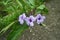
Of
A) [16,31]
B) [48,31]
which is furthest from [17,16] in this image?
[48,31]

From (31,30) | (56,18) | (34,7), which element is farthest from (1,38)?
(56,18)

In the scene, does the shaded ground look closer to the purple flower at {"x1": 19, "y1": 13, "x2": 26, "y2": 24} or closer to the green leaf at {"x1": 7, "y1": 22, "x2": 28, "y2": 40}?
the green leaf at {"x1": 7, "y1": 22, "x2": 28, "y2": 40}

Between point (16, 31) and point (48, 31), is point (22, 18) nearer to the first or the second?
point (16, 31)

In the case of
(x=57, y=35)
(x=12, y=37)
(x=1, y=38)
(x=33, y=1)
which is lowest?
(x=57, y=35)

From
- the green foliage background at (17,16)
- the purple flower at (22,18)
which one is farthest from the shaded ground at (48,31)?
the purple flower at (22,18)

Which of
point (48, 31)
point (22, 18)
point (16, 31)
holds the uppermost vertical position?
point (22, 18)

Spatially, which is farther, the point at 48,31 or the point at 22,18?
the point at 48,31

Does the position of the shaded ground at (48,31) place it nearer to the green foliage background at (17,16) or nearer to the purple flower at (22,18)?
the green foliage background at (17,16)

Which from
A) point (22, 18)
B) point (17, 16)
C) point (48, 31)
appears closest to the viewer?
point (22, 18)

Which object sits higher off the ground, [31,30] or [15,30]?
[15,30]

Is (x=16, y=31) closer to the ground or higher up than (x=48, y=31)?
higher up

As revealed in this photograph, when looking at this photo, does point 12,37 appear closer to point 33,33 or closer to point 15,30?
point 15,30
